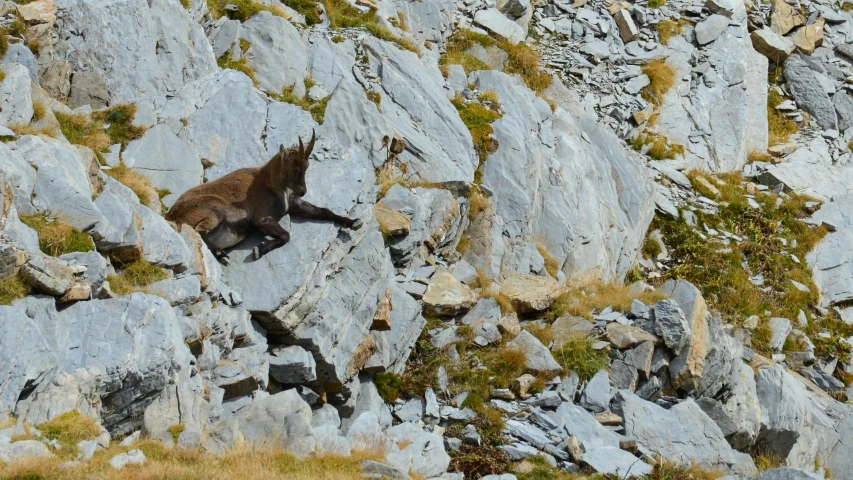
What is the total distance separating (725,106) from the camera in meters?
27.4

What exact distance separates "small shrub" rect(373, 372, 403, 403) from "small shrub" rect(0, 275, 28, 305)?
6350mm

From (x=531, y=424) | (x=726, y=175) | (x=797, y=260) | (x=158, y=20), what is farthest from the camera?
(x=726, y=175)

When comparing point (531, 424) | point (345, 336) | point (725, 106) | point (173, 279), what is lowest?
point (725, 106)

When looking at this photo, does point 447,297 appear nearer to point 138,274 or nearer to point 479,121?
point 138,274

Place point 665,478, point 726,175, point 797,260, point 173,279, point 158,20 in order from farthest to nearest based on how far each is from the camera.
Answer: point 726,175
point 797,260
point 158,20
point 665,478
point 173,279

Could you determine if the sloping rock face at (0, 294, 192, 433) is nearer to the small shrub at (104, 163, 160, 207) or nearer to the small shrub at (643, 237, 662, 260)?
the small shrub at (104, 163, 160, 207)

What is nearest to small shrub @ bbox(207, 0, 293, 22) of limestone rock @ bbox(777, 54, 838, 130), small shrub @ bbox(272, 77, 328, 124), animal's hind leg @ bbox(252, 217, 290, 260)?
small shrub @ bbox(272, 77, 328, 124)

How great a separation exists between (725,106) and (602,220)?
9943mm

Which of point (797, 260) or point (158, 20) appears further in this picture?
point (797, 260)

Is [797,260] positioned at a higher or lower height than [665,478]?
lower

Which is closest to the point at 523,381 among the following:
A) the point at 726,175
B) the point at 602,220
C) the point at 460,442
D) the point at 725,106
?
the point at 460,442

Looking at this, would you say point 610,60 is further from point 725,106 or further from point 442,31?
point 442,31

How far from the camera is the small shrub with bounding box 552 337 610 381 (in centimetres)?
1442

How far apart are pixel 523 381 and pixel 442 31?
1403cm
